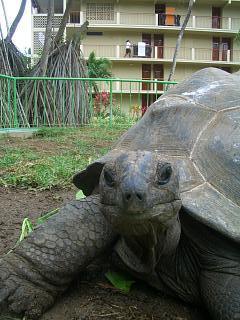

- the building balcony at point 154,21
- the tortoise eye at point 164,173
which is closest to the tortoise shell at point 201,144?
the tortoise eye at point 164,173

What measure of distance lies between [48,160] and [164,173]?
11.2ft

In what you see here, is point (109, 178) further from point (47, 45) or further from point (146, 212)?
point (47, 45)

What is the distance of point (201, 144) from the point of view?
5.88ft

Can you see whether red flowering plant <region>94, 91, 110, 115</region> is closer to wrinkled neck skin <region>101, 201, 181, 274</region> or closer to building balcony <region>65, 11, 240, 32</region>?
wrinkled neck skin <region>101, 201, 181, 274</region>

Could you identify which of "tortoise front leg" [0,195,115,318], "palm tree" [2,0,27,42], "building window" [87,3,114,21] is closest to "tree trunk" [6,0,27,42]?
"palm tree" [2,0,27,42]

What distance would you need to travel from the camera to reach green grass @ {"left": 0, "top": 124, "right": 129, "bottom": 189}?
12.1 feet

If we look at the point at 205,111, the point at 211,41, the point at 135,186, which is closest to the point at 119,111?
the point at 205,111

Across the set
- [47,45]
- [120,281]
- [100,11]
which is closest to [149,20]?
[100,11]

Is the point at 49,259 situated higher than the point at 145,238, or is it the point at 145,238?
the point at 145,238

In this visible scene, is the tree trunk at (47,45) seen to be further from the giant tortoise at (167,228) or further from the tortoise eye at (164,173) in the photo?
the tortoise eye at (164,173)

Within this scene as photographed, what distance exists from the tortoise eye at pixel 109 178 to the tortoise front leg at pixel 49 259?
42cm

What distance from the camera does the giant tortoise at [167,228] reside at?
53.2 inches

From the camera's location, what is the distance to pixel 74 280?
1.87 metres

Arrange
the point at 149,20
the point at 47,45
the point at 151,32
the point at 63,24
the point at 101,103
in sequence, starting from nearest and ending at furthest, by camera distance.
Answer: the point at 47,45, the point at 63,24, the point at 101,103, the point at 149,20, the point at 151,32
